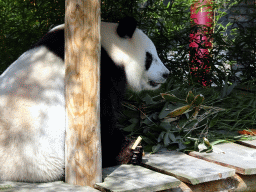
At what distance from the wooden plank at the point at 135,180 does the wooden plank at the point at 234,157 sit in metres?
0.47

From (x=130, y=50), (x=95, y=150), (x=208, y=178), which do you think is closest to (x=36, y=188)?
(x=95, y=150)

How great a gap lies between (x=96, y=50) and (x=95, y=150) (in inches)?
22.5

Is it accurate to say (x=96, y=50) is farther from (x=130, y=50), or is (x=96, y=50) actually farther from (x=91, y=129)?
(x=130, y=50)

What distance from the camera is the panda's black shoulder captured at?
239 cm

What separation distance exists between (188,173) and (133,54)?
1.05 meters

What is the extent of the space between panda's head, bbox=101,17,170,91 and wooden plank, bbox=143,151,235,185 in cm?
62

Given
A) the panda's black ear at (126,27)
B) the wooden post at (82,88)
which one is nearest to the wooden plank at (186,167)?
the wooden post at (82,88)

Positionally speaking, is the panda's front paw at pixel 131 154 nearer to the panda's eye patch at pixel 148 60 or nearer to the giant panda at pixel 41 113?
the giant panda at pixel 41 113

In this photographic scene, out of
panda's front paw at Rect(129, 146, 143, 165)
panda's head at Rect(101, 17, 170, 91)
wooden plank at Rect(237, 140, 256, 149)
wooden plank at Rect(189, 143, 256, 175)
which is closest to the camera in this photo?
wooden plank at Rect(189, 143, 256, 175)

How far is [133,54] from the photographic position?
2867 mm

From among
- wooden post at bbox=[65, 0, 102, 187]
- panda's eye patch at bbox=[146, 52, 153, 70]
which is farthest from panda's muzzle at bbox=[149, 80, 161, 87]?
wooden post at bbox=[65, 0, 102, 187]

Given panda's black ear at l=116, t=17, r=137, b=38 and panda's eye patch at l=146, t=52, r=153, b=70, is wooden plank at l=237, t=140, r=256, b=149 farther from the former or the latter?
panda's black ear at l=116, t=17, r=137, b=38

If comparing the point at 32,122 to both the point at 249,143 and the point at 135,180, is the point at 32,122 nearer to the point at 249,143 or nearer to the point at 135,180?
the point at 135,180

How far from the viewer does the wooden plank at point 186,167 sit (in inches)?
87.2
